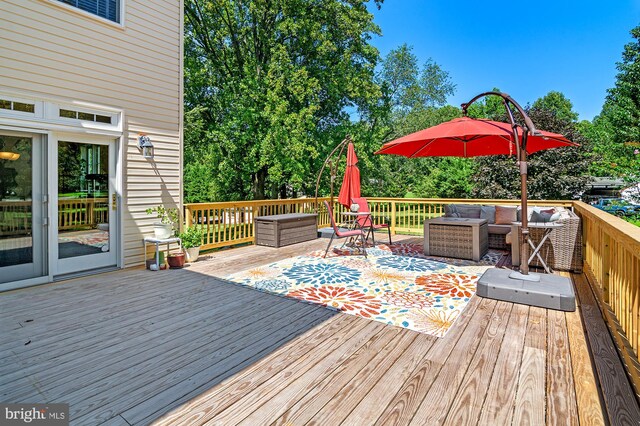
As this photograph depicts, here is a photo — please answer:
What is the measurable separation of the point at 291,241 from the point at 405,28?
726 inches

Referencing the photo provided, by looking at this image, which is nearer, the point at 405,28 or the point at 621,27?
the point at 621,27

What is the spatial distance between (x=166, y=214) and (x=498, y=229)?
19.7ft

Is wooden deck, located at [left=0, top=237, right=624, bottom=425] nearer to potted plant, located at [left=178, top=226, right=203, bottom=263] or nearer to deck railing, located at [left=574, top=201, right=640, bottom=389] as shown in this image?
deck railing, located at [left=574, top=201, right=640, bottom=389]

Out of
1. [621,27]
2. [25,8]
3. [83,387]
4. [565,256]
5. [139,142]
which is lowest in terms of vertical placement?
[83,387]

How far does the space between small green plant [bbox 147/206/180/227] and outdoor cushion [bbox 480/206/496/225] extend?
5.80 meters

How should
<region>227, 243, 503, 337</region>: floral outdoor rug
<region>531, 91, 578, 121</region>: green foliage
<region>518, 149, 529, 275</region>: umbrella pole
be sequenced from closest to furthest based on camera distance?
<region>227, 243, 503, 337</region>: floral outdoor rug, <region>518, 149, 529, 275</region>: umbrella pole, <region>531, 91, 578, 121</region>: green foliage

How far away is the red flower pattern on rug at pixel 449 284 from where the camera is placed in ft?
12.9

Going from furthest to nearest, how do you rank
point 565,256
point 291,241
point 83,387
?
point 291,241 < point 565,256 < point 83,387

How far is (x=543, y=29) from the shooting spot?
65.3 ft

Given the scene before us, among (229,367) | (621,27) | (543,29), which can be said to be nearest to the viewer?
(229,367)

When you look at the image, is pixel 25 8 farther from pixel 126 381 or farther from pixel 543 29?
pixel 543 29

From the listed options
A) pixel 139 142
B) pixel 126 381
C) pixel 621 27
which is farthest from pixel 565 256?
pixel 621 27

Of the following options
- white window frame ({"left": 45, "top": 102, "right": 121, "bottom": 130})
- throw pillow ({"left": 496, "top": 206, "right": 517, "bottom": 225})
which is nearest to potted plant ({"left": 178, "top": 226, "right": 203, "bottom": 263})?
white window frame ({"left": 45, "top": 102, "right": 121, "bottom": 130})

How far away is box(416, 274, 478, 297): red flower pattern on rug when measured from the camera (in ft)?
12.9
